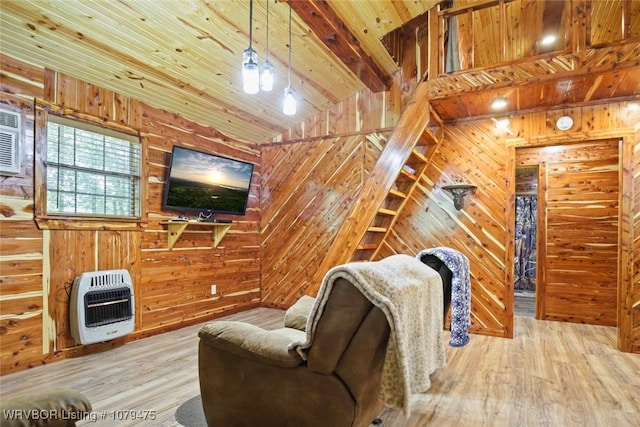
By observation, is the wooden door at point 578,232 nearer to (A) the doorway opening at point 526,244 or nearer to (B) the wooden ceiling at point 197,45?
(A) the doorway opening at point 526,244

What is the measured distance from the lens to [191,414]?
7.54 feet

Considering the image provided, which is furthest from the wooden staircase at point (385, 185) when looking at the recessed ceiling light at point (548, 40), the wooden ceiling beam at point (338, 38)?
the recessed ceiling light at point (548, 40)

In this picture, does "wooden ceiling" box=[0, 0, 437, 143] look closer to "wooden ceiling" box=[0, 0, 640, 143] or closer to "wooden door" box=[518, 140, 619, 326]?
"wooden ceiling" box=[0, 0, 640, 143]

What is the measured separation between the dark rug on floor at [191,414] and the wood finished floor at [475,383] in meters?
0.05

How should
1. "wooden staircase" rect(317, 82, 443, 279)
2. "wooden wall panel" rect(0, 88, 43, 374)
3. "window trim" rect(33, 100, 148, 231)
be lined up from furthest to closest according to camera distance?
"wooden staircase" rect(317, 82, 443, 279) < "window trim" rect(33, 100, 148, 231) < "wooden wall panel" rect(0, 88, 43, 374)

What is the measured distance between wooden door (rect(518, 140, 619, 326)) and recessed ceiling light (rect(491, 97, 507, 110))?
150cm

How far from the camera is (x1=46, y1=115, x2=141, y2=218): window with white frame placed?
317 centimetres

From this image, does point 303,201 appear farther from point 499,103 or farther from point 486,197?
point 499,103

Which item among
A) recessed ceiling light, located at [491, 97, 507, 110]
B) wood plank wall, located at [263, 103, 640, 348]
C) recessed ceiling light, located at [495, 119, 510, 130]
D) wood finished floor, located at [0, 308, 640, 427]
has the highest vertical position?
recessed ceiling light, located at [491, 97, 507, 110]

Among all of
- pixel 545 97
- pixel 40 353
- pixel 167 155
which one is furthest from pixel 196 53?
pixel 545 97

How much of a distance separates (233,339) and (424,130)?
278 cm

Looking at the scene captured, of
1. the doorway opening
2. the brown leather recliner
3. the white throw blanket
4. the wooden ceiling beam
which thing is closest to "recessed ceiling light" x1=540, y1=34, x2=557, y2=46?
the wooden ceiling beam

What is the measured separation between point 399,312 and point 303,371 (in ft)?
1.75

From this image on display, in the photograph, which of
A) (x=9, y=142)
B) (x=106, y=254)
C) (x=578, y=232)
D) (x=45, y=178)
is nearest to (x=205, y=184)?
(x=106, y=254)
